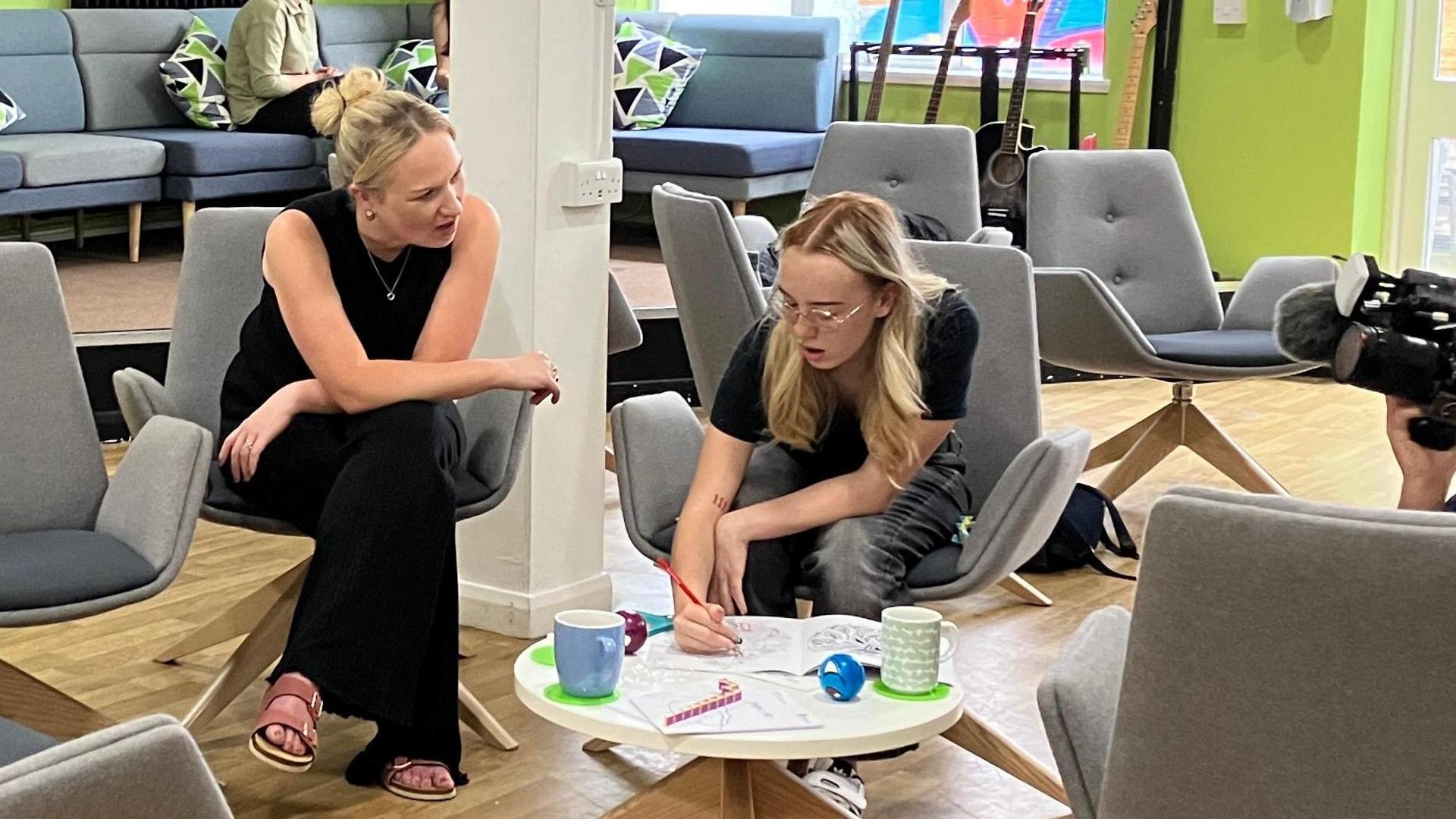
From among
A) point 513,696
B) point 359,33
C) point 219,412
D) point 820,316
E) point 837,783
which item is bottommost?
point 513,696

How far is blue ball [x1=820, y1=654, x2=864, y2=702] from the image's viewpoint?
88.6 inches

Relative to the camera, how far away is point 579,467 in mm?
3699

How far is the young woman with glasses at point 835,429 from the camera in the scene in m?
2.75

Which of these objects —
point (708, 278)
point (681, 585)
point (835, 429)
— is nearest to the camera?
point (681, 585)

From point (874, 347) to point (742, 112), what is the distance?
17.5ft

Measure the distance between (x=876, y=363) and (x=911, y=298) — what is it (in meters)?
0.11

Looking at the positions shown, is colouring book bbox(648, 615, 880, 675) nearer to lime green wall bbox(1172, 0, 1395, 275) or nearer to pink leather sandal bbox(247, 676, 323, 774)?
pink leather sandal bbox(247, 676, 323, 774)

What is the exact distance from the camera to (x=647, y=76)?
7.96 meters

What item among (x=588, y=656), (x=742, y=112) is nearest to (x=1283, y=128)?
(x=742, y=112)

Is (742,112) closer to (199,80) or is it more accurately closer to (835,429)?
(199,80)

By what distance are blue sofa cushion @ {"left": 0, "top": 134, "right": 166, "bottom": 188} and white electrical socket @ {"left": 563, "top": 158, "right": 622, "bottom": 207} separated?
3697 mm

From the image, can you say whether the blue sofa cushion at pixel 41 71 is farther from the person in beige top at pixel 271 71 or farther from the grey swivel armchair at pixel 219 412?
the grey swivel armchair at pixel 219 412

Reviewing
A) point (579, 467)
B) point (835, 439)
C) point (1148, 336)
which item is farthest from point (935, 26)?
point (835, 439)

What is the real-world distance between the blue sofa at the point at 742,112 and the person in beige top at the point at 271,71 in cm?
129
